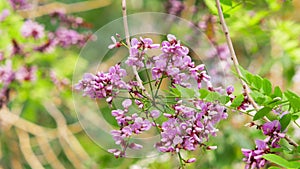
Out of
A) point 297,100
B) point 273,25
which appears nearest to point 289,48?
point 273,25

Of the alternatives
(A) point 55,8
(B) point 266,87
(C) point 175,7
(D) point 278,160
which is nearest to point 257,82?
(B) point 266,87

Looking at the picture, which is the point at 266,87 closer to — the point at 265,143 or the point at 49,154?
the point at 265,143

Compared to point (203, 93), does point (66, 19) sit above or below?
below

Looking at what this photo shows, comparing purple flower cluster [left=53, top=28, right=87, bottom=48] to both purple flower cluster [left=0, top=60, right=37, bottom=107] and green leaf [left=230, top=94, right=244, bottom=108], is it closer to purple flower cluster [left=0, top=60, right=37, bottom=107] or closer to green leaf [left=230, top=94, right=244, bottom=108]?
purple flower cluster [left=0, top=60, right=37, bottom=107]

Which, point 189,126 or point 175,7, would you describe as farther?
point 175,7

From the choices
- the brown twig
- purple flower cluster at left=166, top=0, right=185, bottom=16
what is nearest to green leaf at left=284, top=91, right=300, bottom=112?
purple flower cluster at left=166, top=0, right=185, bottom=16

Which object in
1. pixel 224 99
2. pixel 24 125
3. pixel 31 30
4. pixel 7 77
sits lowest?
pixel 24 125
